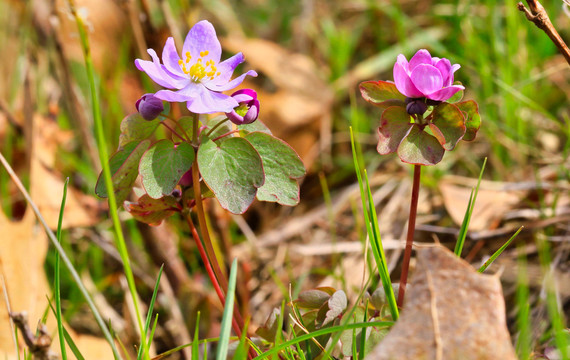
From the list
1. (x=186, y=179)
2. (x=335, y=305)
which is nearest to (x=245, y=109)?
(x=186, y=179)

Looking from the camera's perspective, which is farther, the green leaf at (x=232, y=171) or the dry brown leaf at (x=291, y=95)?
the dry brown leaf at (x=291, y=95)

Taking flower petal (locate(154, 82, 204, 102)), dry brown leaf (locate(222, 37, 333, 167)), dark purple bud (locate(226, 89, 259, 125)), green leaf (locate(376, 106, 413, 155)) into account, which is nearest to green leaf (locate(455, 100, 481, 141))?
green leaf (locate(376, 106, 413, 155))

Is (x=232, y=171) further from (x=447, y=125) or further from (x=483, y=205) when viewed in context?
(x=483, y=205)

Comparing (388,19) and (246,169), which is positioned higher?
(246,169)

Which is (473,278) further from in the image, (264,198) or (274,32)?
(274,32)

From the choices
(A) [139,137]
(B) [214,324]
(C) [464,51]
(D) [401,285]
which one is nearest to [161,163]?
(A) [139,137]

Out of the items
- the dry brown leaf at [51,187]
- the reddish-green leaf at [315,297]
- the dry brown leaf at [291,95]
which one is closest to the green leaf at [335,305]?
the reddish-green leaf at [315,297]

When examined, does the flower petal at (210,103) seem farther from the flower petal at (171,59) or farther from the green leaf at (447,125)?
the green leaf at (447,125)
